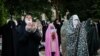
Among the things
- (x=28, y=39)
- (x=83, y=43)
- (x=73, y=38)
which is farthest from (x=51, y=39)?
(x=28, y=39)

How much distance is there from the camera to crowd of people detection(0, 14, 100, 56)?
8180mm

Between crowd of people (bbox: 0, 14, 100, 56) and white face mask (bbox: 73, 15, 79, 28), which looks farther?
white face mask (bbox: 73, 15, 79, 28)

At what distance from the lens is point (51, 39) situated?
977cm

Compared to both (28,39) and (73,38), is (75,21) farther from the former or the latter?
(28,39)

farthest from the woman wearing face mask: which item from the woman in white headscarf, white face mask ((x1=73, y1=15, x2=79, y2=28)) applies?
white face mask ((x1=73, y1=15, x2=79, y2=28))

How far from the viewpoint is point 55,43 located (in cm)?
985

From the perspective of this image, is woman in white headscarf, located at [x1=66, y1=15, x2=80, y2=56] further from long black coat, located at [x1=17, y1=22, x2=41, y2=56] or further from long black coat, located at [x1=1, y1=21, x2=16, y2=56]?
long black coat, located at [x1=1, y1=21, x2=16, y2=56]

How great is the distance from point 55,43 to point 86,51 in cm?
98

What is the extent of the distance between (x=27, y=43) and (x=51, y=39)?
5.40 ft

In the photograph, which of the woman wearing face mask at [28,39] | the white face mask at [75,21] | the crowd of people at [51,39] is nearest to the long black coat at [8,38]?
the crowd of people at [51,39]

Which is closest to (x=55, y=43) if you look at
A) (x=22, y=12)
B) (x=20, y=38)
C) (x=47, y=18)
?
(x=20, y=38)

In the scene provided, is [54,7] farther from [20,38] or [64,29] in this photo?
[20,38]

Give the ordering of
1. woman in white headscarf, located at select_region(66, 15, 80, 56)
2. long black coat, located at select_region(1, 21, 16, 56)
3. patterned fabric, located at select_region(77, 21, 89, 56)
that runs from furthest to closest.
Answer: woman in white headscarf, located at select_region(66, 15, 80, 56) → patterned fabric, located at select_region(77, 21, 89, 56) → long black coat, located at select_region(1, 21, 16, 56)

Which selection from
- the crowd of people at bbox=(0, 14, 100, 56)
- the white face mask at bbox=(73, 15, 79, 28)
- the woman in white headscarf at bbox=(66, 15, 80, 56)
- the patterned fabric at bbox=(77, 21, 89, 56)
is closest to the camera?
the crowd of people at bbox=(0, 14, 100, 56)
